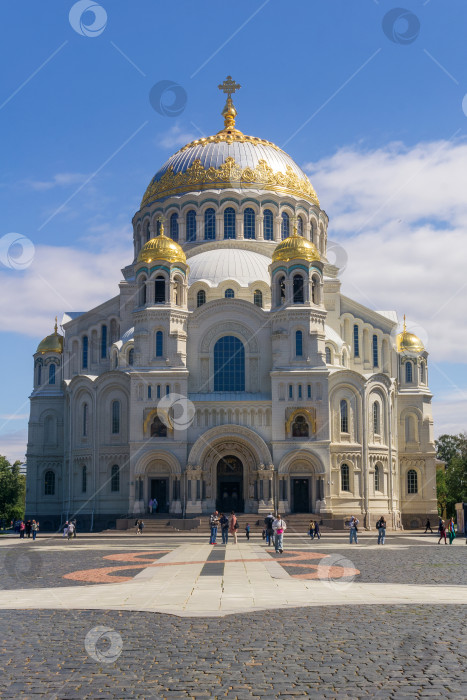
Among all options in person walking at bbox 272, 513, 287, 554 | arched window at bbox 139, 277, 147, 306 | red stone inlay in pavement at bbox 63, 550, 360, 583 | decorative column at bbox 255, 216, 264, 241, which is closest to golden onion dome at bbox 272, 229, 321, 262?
arched window at bbox 139, 277, 147, 306

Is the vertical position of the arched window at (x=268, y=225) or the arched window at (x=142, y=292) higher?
the arched window at (x=268, y=225)

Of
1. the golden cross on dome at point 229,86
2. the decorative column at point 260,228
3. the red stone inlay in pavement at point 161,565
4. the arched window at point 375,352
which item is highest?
the golden cross on dome at point 229,86

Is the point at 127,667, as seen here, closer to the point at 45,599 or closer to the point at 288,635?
the point at 288,635

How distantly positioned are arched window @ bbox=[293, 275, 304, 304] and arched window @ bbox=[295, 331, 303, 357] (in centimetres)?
214

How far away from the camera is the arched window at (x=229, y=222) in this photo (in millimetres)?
66875

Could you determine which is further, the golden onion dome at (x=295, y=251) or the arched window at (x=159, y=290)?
the arched window at (x=159, y=290)

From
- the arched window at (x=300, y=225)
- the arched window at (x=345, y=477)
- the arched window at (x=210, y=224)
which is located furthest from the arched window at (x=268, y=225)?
the arched window at (x=345, y=477)

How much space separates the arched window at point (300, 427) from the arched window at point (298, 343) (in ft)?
14.1

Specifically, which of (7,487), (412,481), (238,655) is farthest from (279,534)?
(7,487)

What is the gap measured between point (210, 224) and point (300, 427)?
20497mm

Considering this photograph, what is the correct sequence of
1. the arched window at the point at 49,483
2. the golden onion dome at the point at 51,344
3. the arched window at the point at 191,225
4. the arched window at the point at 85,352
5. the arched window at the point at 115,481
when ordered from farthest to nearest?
the arched window at the point at 191,225
the golden onion dome at the point at 51,344
the arched window at the point at 85,352
the arched window at the point at 49,483
the arched window at the point at 115,481

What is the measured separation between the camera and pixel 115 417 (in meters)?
58.3

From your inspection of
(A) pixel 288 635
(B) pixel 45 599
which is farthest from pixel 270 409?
(A) pixel 288 635

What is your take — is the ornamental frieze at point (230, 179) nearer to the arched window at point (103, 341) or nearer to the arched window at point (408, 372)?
the arched window at point (103, 341)
